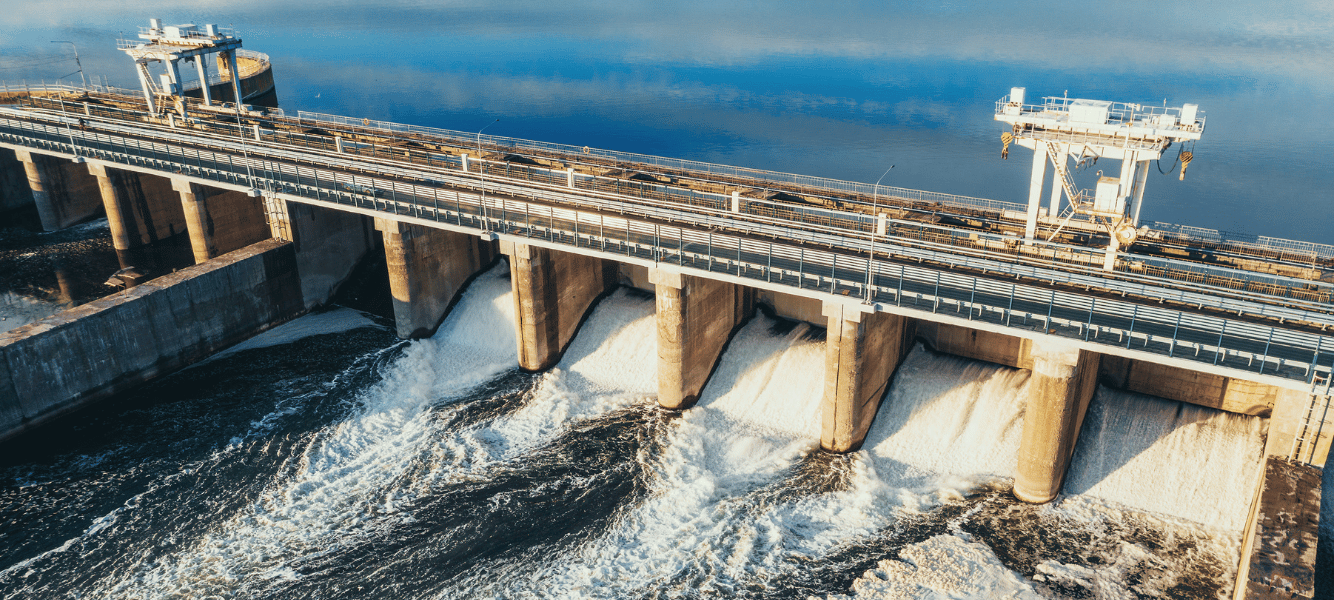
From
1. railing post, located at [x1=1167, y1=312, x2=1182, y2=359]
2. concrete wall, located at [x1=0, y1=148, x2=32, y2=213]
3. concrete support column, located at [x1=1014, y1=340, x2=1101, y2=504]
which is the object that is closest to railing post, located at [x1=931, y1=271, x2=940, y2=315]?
concrete support column, located at [x1=1014, y1=340, x2=1101, y2=504]

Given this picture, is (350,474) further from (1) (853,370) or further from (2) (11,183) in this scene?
(2) (11,183)

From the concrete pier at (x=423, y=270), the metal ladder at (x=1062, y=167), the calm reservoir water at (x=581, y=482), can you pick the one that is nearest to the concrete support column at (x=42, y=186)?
the calm reservoir water at (x=581, y=482)

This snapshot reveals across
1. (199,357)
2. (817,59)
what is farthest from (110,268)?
(817,59)

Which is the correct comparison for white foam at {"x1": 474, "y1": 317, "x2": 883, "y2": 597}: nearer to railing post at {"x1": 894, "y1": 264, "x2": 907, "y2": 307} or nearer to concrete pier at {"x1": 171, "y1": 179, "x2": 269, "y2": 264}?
railing post at {"x1": 894, "y1": 264, "x2": 907, "y2": 307}

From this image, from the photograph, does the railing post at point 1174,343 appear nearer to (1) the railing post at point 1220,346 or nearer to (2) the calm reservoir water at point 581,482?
(1) the railing post at point 1220,346

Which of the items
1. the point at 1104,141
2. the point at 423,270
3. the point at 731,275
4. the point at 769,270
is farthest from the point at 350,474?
the point at 1104,141

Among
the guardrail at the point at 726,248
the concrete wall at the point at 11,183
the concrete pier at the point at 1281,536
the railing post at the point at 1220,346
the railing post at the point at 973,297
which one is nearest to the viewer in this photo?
the concrete pier at the point at 1281,536
